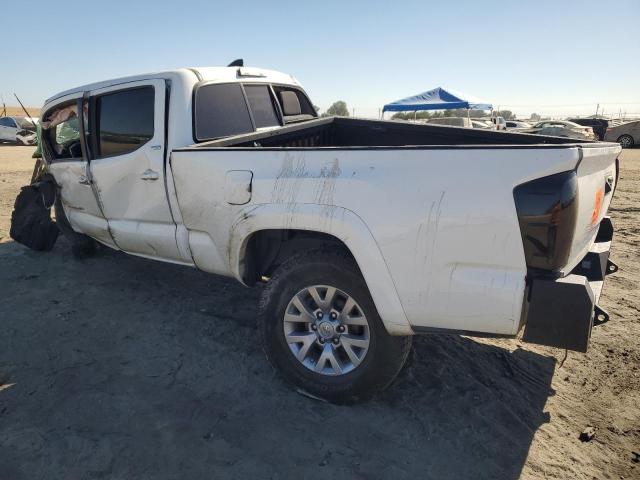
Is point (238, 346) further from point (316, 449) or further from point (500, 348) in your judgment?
point (500, 348)

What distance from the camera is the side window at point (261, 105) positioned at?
4.13 meters

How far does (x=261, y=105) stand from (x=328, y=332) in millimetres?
2556

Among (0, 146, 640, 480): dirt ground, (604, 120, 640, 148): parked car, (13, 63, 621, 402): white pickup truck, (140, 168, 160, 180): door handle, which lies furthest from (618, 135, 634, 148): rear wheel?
(140, 168, 160, 180): door handle

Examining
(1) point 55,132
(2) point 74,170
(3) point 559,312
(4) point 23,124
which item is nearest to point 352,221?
(3) point 559,312

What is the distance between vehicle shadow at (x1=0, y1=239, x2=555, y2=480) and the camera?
2.25 metres

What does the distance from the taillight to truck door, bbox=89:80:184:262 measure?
2.48m

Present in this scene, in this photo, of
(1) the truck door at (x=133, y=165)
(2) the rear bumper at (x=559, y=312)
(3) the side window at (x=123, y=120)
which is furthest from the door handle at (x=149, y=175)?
(2) the rear bumper at (x=559, y=312)

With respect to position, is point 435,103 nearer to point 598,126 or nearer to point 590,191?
point 598,126

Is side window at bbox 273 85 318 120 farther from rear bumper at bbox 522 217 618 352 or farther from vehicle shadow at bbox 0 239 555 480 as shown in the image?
rear bumper at bbox 522 217 618 352

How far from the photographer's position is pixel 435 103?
69.6 feet

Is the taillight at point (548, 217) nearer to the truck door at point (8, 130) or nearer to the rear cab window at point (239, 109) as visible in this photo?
the rear cab window at point (239, 109)

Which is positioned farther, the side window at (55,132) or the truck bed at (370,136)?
the side window at (55,132)

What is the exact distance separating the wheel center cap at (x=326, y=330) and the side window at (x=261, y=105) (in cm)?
224

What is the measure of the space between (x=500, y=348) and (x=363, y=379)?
4.49ft
